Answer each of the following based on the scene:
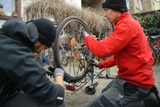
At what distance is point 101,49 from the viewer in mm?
2127

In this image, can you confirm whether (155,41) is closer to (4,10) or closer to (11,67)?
(4,10)

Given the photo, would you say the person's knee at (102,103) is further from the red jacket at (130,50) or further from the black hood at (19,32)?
the black hood at (19,32)

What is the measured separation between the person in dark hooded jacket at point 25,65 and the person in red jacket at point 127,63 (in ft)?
1.93

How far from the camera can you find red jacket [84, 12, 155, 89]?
2.05 m

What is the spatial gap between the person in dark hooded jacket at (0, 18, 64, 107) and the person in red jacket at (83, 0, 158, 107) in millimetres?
587

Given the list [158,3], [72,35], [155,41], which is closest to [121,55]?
[72,35]

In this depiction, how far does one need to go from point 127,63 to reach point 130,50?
0.45ft

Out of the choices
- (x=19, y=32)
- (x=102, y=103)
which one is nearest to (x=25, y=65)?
(x=19, y=32)

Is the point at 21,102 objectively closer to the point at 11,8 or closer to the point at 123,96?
the point at 123,96

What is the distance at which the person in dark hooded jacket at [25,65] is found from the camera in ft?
4.72

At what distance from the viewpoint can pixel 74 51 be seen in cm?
314

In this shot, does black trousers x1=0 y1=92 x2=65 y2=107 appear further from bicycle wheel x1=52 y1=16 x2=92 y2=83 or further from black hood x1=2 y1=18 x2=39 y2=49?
bicycle wheel x1=52 y1=16 x2=92 y2=83

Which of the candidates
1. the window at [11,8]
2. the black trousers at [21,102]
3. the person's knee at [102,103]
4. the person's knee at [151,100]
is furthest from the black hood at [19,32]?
the window at [11,8]

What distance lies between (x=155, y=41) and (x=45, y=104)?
277 inches
